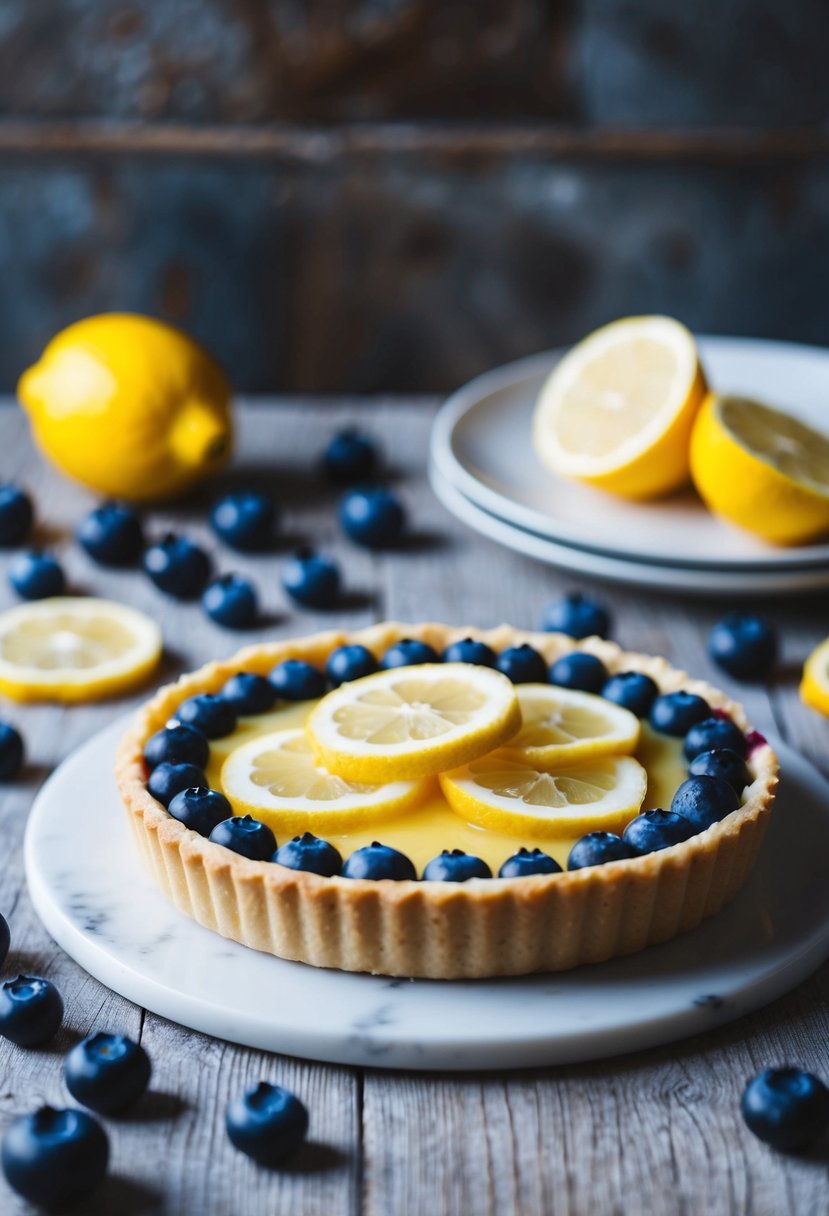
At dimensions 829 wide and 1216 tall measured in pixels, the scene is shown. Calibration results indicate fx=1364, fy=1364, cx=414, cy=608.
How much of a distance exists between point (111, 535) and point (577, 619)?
1.12 metres

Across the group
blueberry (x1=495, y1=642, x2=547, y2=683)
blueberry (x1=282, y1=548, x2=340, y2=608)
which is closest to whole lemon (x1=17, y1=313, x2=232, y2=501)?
blueberry (x1=282, y1=548, x2=340, y2=608)

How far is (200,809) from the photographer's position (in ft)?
6.26

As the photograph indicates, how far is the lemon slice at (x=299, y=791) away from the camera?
1891mm

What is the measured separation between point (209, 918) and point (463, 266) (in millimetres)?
4149

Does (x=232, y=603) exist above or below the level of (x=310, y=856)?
below

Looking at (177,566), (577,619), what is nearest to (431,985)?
(577,619)

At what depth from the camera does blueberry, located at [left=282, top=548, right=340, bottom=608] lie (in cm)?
296

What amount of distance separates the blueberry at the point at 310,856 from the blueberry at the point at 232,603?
1.13 m

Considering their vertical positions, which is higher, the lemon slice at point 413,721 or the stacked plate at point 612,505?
the lemon slice at point 413,721

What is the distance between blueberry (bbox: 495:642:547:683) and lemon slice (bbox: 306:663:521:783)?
18cm

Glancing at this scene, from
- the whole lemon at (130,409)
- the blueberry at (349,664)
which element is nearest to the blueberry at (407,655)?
the blueberry at (349,664)

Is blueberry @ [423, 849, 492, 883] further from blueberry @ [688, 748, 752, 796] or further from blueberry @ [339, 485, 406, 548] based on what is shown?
blueberry @ [339, 485, 406, 548]

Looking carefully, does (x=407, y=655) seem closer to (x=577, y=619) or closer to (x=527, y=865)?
(x=577, y=619)

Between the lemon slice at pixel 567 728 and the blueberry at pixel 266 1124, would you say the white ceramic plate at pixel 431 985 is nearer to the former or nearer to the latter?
the blueberry at pixel 266 1124
